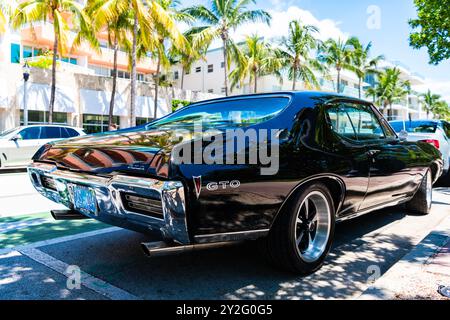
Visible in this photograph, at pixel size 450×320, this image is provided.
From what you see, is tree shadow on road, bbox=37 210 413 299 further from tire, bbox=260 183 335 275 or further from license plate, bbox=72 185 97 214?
license plate, bbox=72 185 97 214

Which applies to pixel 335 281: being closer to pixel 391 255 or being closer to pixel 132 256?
pixel 391 255

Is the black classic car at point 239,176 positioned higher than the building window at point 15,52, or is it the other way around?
the building window at point 15,52

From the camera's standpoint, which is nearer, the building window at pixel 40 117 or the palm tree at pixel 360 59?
the building window at pixel 40 117

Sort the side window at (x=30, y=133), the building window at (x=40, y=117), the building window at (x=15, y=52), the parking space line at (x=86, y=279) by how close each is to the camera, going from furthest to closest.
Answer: the building window at (x=15, y=52), the building window at (x=40, y=117), the side window at (x=30, y=133), the parking space line at (x=86, y=279)

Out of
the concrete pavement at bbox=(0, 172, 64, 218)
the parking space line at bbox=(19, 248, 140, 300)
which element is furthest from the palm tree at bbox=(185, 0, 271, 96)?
the parking space line at bbox=(19, 248, 140, 300)

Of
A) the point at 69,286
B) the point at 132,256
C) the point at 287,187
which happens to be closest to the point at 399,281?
the point at 287,187

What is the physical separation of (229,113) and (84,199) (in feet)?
5.24

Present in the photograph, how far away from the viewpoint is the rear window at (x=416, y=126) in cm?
858

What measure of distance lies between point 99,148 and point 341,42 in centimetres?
4012

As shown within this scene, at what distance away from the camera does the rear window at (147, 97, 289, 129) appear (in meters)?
3.27

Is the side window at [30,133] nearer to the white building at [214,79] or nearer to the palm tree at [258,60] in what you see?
the palm tree at [258,60]

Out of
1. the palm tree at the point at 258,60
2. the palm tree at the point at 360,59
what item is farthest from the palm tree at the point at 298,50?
the palm tree at the point at 360,59

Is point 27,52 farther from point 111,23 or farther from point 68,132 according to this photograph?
point 68,132

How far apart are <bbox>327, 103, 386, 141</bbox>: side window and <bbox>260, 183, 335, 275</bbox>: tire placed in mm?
728
